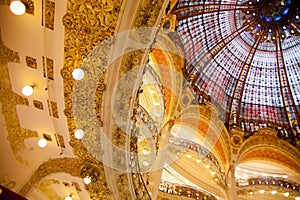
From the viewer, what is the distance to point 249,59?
14.5 metres

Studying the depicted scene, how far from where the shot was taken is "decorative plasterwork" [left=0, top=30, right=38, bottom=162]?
4908 mm

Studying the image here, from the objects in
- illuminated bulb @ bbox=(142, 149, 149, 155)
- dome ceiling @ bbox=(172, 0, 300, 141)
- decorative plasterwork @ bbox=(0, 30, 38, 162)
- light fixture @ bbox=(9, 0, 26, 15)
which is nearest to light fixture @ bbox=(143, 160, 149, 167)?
illuminated bulb @ bbox=(142, 149, 149, 155)

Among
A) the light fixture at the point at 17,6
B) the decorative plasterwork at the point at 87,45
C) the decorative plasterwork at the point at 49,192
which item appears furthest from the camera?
the decorative plasterwork at the point at 49,192

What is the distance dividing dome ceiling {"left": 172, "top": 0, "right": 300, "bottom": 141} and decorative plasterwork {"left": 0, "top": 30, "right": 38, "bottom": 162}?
8.53 meters

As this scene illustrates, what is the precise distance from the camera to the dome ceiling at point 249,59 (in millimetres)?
13352

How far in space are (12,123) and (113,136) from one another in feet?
7.13

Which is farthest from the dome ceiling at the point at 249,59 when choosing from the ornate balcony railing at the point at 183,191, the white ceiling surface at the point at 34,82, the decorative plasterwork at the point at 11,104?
the decorative plasterwork at the point at 11,104

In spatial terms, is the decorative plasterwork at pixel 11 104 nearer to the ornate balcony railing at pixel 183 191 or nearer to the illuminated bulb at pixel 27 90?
the illuminated bulb at pixel 27 90

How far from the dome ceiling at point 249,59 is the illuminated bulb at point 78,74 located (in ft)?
28.3

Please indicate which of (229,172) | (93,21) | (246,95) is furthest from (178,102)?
(93,21)

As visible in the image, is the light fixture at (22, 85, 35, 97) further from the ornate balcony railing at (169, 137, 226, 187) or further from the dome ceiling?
the dome ceiling

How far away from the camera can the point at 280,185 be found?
14.1m

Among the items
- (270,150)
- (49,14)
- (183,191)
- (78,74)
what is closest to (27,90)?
(78,74)

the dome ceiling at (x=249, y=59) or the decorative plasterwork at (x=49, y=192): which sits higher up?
the dome ceiling at (x=249, y=59)
